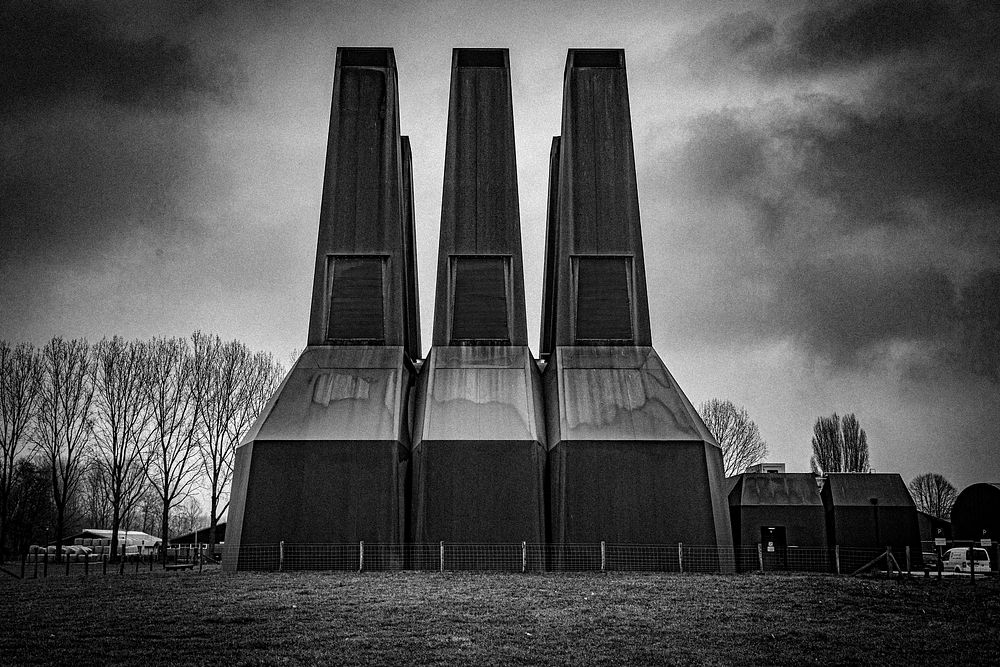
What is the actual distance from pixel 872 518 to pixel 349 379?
2056 cm

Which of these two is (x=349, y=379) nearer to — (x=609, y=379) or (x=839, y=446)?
(x=609, y=379)

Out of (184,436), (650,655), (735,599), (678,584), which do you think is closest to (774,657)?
(650,655)

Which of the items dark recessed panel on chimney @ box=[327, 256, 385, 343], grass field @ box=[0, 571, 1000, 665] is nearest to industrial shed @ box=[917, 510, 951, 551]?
grass field @ box=[0, 571, 1000, 665]

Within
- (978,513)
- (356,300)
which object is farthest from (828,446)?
(356,300)

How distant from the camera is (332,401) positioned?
2473 cm

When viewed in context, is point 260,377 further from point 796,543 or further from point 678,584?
point 678,584

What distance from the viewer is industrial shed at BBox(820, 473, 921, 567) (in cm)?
3247

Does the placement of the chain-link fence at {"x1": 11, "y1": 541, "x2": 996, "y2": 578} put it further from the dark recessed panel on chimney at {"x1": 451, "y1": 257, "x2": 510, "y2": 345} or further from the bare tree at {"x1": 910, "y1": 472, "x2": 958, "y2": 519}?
the bare tree at {"x1": 910, "y1": 472, "x2": 958, "y2": 519}

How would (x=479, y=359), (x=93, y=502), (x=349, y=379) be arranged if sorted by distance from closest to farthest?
1. (x=349, y=379)
2. (x=479, y=359)
3. (x=93, y=502)

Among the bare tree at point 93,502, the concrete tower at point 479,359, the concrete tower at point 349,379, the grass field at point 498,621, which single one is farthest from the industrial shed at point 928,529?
the bare tree at point 93,502

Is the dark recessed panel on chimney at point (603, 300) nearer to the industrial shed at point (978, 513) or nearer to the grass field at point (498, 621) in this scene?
the grass field at point (498, 621)

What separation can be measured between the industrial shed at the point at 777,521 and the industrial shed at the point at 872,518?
62 cm

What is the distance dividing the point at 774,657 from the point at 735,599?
4.27m

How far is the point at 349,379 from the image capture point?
2533cm
